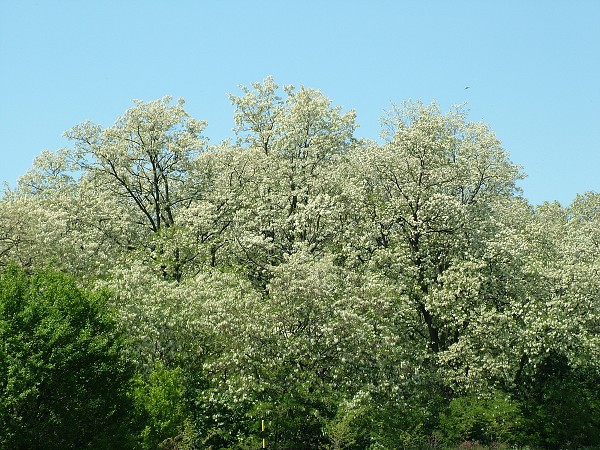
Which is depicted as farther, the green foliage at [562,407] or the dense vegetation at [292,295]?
the green foliage at [562,407]

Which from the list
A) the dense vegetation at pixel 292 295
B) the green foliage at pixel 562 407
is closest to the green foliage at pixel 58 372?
the dense vegetation at pixel 292 295

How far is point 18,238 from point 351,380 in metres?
20.5

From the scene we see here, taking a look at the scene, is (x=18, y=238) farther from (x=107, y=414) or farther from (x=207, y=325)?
(x=107, y=414)

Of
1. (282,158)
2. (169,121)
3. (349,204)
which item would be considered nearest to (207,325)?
(349,204)

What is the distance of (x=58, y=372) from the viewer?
20250mm

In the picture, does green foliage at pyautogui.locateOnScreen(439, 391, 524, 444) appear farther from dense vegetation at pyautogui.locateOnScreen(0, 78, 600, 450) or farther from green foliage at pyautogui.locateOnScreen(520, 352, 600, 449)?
green foliage at pyautogui.locateOnScreen(520, 352, 600, 449)

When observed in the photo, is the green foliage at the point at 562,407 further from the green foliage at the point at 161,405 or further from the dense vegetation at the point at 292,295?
the green foliage at the point at 161,405

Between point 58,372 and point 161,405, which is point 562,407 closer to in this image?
point 161,405

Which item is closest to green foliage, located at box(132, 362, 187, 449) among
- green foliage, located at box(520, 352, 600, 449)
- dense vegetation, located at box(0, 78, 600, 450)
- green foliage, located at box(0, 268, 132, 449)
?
dense vegetation, located at box(0, 78, 600, 450)

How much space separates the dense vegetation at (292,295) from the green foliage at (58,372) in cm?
6

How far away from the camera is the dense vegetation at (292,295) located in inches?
880

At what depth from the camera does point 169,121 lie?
46594 mm

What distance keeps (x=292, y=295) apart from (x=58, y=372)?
11.3 m

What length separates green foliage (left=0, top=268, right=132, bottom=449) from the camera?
19.7 m
